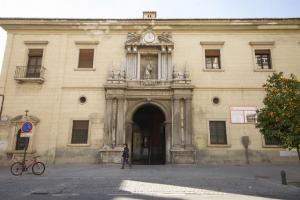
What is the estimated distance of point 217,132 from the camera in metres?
16.0

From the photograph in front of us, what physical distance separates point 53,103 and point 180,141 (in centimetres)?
883

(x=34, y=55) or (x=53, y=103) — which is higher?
(x=34, y=55)

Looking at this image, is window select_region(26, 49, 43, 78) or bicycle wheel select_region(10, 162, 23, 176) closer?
bicycle wheel select_region(10, 162, 23, 176)

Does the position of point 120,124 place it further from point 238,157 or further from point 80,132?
point 238,157

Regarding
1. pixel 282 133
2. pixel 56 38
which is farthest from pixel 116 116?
pixel 282 133

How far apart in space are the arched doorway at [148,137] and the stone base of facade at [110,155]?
91.1 inches

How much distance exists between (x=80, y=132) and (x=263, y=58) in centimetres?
1375

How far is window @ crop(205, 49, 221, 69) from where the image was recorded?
57.0 ft

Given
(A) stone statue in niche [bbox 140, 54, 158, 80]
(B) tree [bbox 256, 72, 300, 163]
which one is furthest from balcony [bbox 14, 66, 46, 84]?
(B) tree [bbox 256, 72, 300, 163]

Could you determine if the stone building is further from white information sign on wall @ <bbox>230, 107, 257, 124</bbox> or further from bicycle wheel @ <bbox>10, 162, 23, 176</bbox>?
bicycle wheel @ <bbox>10, 162, 23, 176</bbox>

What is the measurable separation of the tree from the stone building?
19.7 ft

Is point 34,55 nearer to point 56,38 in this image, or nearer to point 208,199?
point 56,38

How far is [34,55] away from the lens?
17.6 m

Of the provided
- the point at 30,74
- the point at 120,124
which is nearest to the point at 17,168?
the point at 120,124
